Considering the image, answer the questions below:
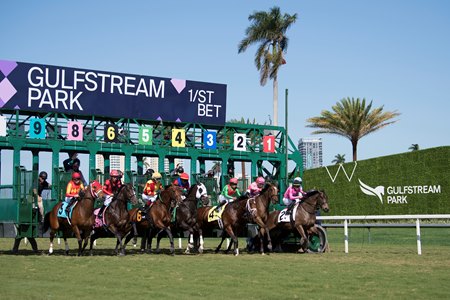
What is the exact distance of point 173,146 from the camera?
2925cm

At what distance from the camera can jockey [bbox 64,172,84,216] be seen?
62.0 ft

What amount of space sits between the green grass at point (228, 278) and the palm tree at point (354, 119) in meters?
26.3

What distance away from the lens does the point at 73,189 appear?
1895 centimetres

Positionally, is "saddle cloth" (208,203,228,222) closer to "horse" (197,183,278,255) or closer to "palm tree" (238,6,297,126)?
"horse" (197,183,278,255)

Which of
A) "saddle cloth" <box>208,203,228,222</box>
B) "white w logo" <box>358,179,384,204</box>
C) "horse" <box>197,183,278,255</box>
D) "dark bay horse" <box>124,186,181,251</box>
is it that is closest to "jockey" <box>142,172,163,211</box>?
"dark bay horse" <box>124,186,181,251</box>

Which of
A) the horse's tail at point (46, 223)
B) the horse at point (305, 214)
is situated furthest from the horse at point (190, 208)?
the horse's tail at point (46, 223)

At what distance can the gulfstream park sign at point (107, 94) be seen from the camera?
26.2 meters

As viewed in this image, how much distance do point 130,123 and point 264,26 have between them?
17.0m

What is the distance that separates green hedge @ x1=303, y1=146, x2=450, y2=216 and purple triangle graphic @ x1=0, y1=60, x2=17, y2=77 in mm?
16354

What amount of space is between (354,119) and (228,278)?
106ft

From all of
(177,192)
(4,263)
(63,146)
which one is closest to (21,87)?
(63,146)

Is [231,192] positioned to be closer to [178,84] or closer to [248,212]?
[248,212]

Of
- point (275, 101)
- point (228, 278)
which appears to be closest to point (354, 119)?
point (275, 101)

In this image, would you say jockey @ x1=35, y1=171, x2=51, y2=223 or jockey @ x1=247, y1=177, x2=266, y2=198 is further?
jockey @ x1=247, y1=177, x2=266, y2=198
